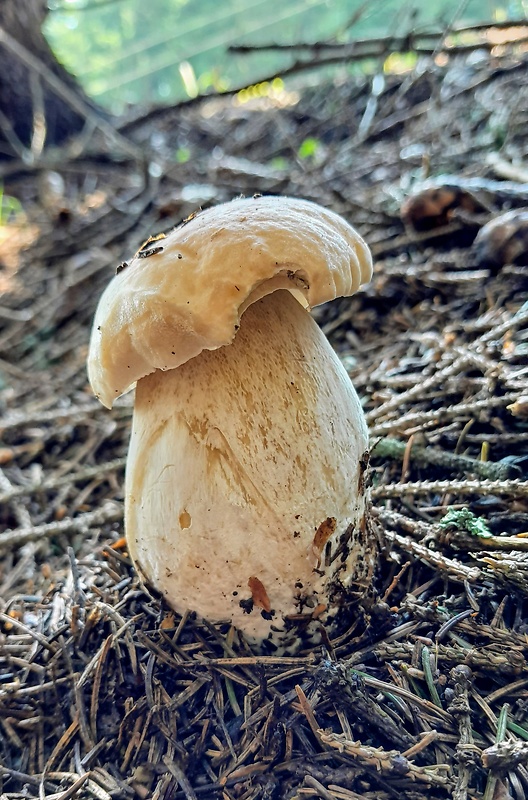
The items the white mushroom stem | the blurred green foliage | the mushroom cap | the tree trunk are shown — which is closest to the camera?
the mushroom cap

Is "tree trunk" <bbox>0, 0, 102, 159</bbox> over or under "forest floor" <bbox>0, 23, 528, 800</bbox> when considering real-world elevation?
over

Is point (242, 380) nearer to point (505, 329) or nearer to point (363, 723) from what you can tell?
point (363, 723)

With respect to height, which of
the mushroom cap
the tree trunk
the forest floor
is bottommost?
the forest floor

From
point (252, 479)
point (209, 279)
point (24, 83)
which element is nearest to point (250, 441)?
point (252, 479)

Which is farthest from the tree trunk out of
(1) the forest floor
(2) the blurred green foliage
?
(2) the blurred green foliage

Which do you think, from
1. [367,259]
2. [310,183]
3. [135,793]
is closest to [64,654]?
[135,793]

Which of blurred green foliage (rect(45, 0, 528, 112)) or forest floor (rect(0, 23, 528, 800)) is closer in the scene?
forest floor (rect(0, 23, 528, 800))

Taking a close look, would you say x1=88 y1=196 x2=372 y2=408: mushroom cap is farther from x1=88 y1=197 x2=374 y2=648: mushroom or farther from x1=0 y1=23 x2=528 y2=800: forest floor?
x1=0 y1=23 x2=528 y2=800: forest floor

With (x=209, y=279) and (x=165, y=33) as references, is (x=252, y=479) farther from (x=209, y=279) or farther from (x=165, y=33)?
(x=165, y=33)
